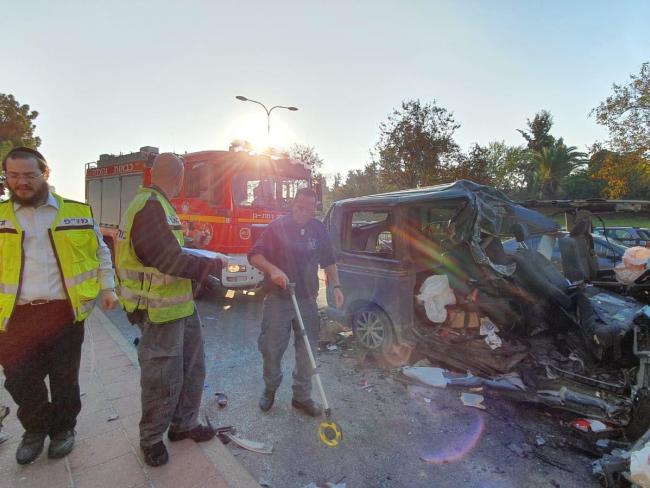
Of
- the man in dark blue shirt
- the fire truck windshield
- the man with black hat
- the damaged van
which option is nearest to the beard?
the man with black hat

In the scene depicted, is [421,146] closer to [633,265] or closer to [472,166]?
[472,166]

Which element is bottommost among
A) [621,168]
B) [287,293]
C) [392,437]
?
[392,437]

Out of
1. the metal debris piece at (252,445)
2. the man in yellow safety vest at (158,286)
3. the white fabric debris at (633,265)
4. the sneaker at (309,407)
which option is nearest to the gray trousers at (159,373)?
the man in yellow safety vest at (158,286)

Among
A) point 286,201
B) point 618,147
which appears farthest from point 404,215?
point 618,147

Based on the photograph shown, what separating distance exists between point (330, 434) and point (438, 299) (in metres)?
1.77

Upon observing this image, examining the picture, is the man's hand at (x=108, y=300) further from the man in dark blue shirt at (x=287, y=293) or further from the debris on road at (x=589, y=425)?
the debris on road at (x=589, y=425)

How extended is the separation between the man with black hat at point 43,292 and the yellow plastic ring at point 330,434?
1734 mm

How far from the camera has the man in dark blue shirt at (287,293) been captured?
3129 millimetres

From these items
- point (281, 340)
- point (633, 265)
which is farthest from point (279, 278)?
point (633, 265)

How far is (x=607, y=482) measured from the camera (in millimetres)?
2252

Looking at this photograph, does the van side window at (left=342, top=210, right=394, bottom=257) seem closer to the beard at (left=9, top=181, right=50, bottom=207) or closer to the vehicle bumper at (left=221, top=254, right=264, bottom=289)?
the vehicle bumper at (left=221, top=254, right=264, bottom=289)

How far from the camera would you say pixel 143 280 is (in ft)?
7.26

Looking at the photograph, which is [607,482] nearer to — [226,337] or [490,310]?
[490,310]

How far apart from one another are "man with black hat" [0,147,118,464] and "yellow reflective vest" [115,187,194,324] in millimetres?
243
